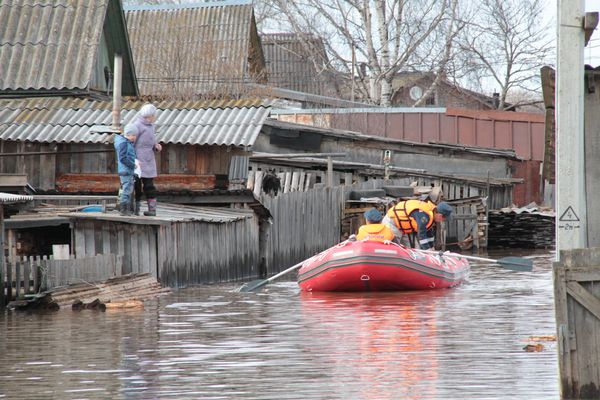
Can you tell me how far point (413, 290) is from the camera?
22312 mm

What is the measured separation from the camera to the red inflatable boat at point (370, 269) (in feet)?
70.3

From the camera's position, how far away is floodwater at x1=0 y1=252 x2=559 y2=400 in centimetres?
1135

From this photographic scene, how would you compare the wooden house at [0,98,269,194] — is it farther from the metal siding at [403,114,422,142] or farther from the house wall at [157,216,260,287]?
the metal siding at [403,114,422,142]

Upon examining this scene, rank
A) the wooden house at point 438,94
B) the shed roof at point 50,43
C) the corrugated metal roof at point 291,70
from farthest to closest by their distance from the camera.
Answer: the wooden house at point 438,94, the corrugated metal roof at point 291,70, the shed roof at point 50,43

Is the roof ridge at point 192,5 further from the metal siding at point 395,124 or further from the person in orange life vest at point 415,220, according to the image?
the person in orange life vest at point 415,220

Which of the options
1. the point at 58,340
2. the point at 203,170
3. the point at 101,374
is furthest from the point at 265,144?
the point at 101,374

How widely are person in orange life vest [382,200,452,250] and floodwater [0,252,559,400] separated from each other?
332 centimetres

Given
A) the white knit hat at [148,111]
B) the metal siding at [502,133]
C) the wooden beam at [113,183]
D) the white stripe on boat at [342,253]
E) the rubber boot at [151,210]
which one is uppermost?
the metal siding at [502,133]

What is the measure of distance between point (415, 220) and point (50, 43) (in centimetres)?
953

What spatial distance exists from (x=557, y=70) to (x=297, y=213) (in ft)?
59.0

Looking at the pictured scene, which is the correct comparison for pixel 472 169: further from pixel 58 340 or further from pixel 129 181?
pixel 58 340

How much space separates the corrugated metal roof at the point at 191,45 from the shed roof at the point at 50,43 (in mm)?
14282

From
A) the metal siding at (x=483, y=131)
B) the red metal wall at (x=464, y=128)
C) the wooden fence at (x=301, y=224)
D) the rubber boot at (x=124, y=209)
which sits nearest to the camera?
the rubber boot at (x=124, y=209)

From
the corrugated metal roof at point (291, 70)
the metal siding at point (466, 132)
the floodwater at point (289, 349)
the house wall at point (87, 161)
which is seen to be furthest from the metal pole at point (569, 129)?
the corrugated metal roof at point (291, 70)
